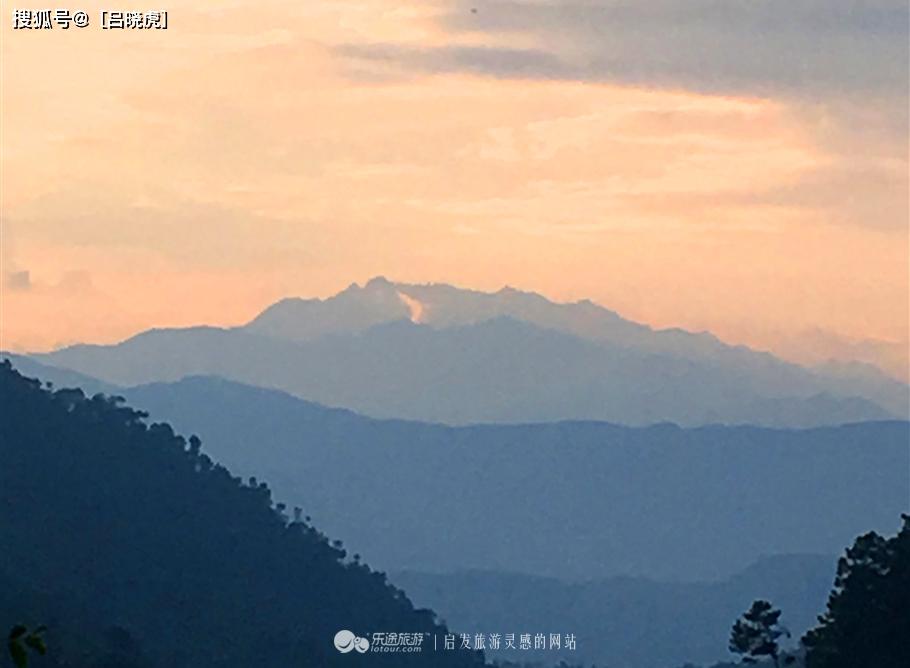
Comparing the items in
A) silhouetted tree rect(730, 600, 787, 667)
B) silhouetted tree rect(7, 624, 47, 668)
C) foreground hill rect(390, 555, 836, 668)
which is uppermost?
foreground hill rect(390, 555, 836, 668)

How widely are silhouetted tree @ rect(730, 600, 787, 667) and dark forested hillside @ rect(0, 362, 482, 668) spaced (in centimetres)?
2004

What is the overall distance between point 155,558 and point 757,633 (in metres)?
33.0

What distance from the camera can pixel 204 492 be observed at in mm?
79688

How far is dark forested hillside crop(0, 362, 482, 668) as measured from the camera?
5953 centimetres

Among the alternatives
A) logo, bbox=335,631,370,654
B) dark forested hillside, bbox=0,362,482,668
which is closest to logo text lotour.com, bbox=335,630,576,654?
logo, bbox=335,631,370,654

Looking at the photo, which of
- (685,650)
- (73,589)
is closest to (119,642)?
(73,589)

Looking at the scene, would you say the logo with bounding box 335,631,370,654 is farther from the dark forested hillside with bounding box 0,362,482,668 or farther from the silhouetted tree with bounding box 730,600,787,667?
the silhouetted tree with bounding box 730,600,787,667

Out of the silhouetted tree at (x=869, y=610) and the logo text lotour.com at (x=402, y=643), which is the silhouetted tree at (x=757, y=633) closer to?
the silhouetted tree at (x=869, y=610)

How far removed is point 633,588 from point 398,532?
30.9 metres

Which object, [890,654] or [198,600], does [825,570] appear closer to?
[198,600]

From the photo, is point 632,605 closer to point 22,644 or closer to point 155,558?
point 155,558

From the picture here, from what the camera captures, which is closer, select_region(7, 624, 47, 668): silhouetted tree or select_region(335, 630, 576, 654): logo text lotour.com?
select_region(7, 624, 47, 668): silhouetted tree

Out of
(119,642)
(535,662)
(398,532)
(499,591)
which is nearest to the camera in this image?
(119,642)

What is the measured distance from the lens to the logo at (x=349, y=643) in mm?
73250
